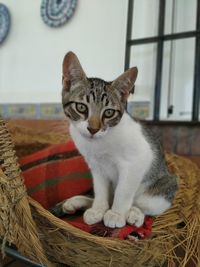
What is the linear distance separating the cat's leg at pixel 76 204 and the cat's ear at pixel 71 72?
251 mm

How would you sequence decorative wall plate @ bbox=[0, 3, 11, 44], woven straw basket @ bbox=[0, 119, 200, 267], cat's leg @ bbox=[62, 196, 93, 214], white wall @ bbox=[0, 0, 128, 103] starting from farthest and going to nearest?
1. decorative wall plate @ bbox=[0, 3, 11, 44]
2. white wall @ bbox=[0, 0, 128, 103]
3. cat's leg @ bbox=[62, 196, 93, 214]
4. woven straw basket @ bbox=[0, 119, 200, 267]

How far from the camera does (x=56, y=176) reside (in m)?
0.81

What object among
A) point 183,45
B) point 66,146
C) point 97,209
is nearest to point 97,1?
point 183,45

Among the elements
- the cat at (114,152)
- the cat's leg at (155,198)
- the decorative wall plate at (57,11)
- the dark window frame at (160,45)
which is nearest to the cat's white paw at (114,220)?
the cat at (114,152)

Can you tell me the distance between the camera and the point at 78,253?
0.58 m

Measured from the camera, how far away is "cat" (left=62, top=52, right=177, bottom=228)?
0.59 meters

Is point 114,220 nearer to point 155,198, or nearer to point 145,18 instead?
point 155,198

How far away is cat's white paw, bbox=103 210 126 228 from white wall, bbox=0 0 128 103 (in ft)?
2.70

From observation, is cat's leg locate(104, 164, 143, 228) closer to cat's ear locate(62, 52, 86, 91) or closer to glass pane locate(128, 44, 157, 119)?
cat's ear locate(62, 52, 86, 91)

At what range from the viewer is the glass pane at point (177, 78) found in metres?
1.24

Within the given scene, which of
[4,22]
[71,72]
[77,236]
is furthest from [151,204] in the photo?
[4,22]

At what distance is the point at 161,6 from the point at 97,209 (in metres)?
0.89

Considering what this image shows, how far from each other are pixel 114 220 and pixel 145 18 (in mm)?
930

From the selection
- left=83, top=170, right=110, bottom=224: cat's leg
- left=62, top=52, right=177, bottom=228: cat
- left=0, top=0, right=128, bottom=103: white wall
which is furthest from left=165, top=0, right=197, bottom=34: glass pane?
left=83, top=170, right=110, bottom=224: cat's leg
